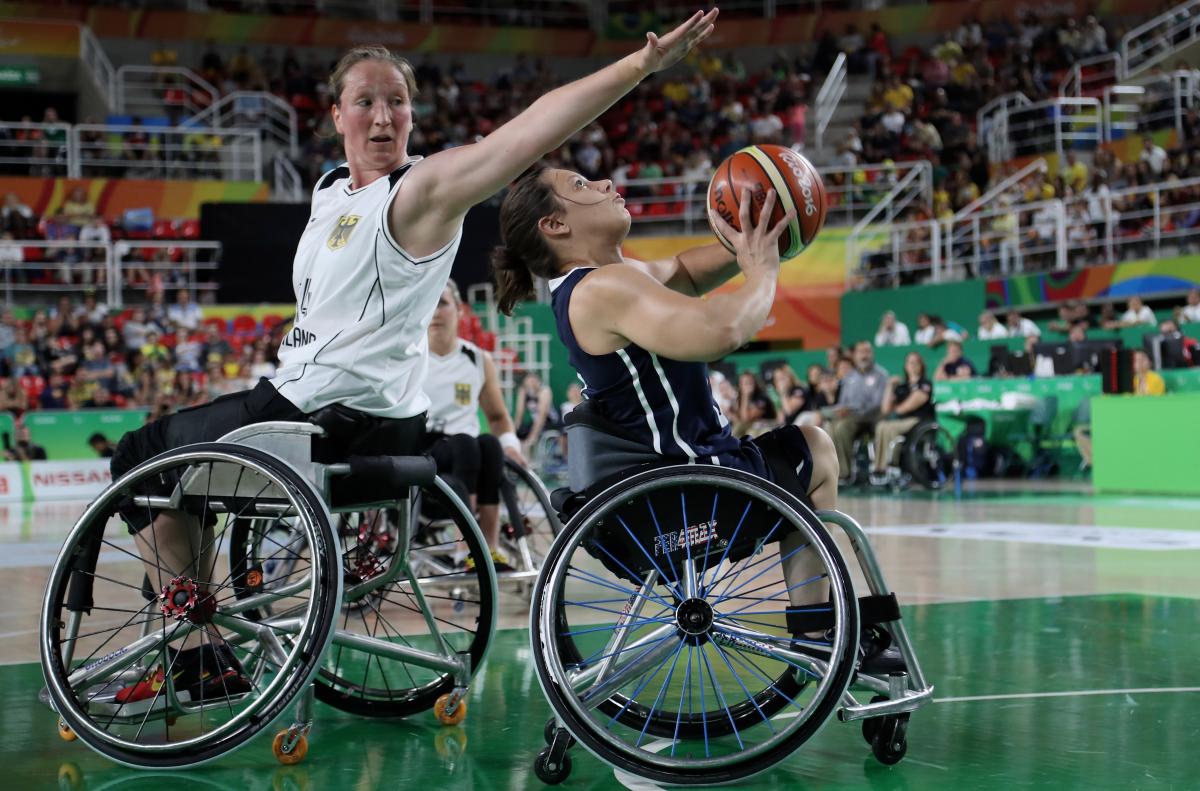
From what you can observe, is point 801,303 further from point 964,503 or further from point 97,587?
point 97,587

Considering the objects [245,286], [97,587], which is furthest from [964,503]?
[245,286]

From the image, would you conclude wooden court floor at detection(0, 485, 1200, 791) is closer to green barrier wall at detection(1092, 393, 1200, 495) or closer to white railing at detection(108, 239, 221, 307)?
green barrier wall at detection(1092, 393, 1200, 495)

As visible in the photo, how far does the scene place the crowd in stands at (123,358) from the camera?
1702 centimetres

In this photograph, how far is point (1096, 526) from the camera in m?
10.0

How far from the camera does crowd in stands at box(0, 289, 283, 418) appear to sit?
17.0 metres

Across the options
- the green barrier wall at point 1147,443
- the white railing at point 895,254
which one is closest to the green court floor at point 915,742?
the green barrier wall at point 1147,443

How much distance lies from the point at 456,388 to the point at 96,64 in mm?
21557

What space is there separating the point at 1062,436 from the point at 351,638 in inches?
498

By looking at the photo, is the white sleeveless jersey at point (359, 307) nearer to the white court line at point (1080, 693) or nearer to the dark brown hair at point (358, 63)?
the dark brown hair at point (358, 63)

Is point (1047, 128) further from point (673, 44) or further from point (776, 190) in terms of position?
point (673, 44)

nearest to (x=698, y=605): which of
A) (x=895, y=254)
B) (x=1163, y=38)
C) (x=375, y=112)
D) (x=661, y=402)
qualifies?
(x=661, y=402)

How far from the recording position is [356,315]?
3490 mm

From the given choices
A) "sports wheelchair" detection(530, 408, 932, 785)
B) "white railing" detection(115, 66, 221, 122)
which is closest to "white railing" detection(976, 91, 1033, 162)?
"white railing" detection(115, 66, 221, 122)

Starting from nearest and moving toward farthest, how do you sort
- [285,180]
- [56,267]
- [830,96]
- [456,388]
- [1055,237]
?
[456,388] → [1055,237] → [56,267] → [285,180] → [830,96]
